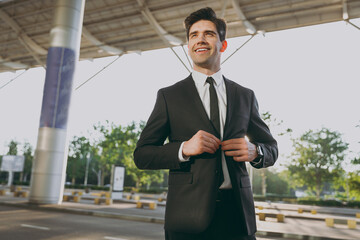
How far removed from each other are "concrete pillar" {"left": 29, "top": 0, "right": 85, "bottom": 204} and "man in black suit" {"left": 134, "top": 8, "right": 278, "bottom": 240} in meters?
14.3

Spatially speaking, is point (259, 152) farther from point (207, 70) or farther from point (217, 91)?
point (207, 70)

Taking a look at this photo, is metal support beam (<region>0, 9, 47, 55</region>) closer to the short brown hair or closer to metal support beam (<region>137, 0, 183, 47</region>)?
metal support beam (<region>137, 0, 183, 47</region>)

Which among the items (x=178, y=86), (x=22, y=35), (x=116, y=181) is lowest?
(x=116, y=181)

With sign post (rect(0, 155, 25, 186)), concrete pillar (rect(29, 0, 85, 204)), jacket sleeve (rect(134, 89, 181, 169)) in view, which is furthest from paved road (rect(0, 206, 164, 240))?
sign post (rect(0, 155, 25, 186))

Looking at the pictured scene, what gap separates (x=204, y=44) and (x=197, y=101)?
0.35 meters

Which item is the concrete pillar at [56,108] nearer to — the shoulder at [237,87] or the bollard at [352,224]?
the bollard at [352,224]

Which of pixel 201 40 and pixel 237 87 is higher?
pixel 201 40

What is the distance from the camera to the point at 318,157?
41.3m

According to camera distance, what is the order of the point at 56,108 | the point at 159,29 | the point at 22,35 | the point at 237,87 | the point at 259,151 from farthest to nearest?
the point at 22,35
the point at 159,29
the point at 56,108
the point at 237,87
the point at 259,151

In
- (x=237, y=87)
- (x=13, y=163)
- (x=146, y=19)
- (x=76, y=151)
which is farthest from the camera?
(x=76, y=151)

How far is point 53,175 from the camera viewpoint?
49.6ft

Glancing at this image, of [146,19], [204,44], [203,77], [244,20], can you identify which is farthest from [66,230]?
[146,19]

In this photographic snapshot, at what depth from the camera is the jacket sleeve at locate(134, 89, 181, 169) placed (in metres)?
1.83

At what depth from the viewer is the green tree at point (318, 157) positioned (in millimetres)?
40969
